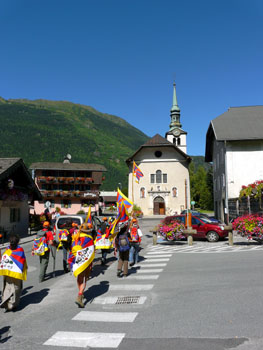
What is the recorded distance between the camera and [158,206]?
51000 millimetres

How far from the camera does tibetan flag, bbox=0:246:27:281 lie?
19.8 feet

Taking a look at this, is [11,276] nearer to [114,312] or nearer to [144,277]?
[114,312]

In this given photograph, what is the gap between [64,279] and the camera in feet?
29.3

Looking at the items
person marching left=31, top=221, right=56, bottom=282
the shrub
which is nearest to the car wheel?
the shrub

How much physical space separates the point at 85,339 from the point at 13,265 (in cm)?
237

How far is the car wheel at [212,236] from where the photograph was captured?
16.8m

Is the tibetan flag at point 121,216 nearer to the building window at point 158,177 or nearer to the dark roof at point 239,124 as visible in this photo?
the dark roof at point 239,124

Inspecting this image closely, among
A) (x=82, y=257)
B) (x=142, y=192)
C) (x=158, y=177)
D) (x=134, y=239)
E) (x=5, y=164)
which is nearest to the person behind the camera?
(x=82, y=257)

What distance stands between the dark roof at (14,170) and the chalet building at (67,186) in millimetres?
29247

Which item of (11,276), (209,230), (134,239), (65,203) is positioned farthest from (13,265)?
(65,203)

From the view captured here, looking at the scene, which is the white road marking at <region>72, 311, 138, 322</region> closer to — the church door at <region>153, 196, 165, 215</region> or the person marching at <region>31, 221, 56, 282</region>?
the person marching at <region>31, 221, 56, 282</region>

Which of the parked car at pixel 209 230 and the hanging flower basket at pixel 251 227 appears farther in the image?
the parked car at pixel 209 230

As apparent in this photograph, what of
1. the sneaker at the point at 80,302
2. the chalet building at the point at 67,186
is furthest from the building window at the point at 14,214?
the chalet building at the point at 67,186

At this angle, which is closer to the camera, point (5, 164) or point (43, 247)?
point (43, 247)
